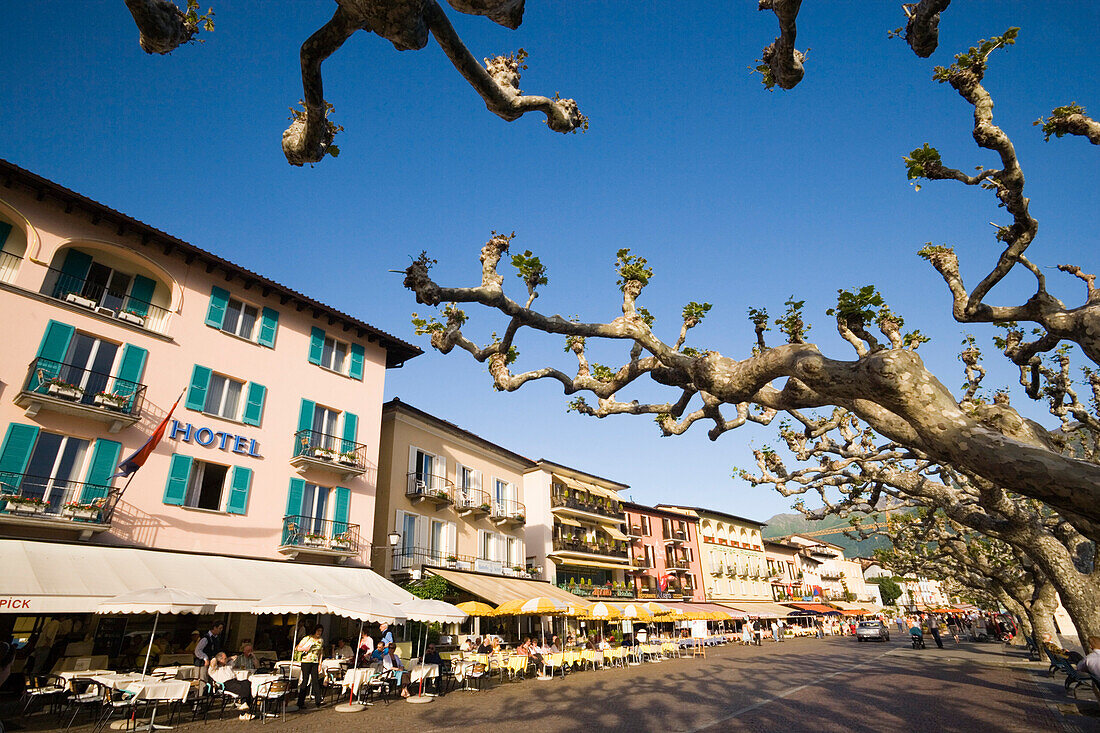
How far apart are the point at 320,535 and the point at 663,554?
35.8 m

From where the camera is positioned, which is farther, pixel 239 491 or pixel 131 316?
pixel 239 491

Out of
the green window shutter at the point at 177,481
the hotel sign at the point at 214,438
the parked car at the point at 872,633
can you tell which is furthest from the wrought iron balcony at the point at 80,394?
the parked car at the point at 872,633

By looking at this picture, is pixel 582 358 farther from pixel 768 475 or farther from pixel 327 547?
pixel 327 547

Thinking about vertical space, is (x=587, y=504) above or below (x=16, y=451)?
above

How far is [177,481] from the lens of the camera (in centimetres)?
1711

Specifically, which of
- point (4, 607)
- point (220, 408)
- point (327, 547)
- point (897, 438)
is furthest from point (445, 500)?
point (897, 438)

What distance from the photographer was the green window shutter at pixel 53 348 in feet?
50.1

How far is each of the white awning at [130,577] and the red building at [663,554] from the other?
2894 centimetres

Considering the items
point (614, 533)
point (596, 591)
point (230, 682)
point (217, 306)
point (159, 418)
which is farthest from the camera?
point (614, 533)

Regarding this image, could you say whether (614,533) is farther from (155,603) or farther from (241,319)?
(155,603)

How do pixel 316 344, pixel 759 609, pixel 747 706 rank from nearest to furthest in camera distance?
pixel 747 706 < pixel 316 344 < pixel 759 609

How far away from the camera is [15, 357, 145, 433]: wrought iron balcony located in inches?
582

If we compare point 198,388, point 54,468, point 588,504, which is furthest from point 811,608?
point 54,468

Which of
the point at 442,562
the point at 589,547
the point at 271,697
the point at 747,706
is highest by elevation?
the point at 589,547
